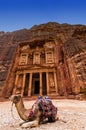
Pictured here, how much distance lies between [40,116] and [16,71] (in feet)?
54.1

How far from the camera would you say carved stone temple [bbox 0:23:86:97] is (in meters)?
20.8

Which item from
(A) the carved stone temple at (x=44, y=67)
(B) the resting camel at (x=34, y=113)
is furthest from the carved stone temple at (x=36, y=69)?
(B) the resting camel at (x=34, y=113)

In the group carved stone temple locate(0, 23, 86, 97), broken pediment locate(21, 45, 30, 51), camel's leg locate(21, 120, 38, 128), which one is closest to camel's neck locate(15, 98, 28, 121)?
camel's leg locate(21, 120, 38, 128)

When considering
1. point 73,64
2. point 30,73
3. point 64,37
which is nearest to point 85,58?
point 73,64

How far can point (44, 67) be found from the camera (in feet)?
77.4

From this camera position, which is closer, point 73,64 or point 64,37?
point 73,64

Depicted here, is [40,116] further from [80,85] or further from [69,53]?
[69,53]

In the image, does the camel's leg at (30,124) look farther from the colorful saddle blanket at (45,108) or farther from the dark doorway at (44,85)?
the dark doorway at (44,85)

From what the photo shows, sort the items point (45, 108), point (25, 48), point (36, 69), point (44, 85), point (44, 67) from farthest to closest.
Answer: point (25, 48), point (44, 67), point (36, 69), point (44, 85), point (45, 108)

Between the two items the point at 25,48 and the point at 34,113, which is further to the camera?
the point at 25,48

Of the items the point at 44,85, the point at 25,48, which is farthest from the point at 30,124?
the point at 25,48

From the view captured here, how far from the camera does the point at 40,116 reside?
7.64 metres

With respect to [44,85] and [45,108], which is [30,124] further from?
[44,85]

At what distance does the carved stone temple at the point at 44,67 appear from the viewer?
818 inches
